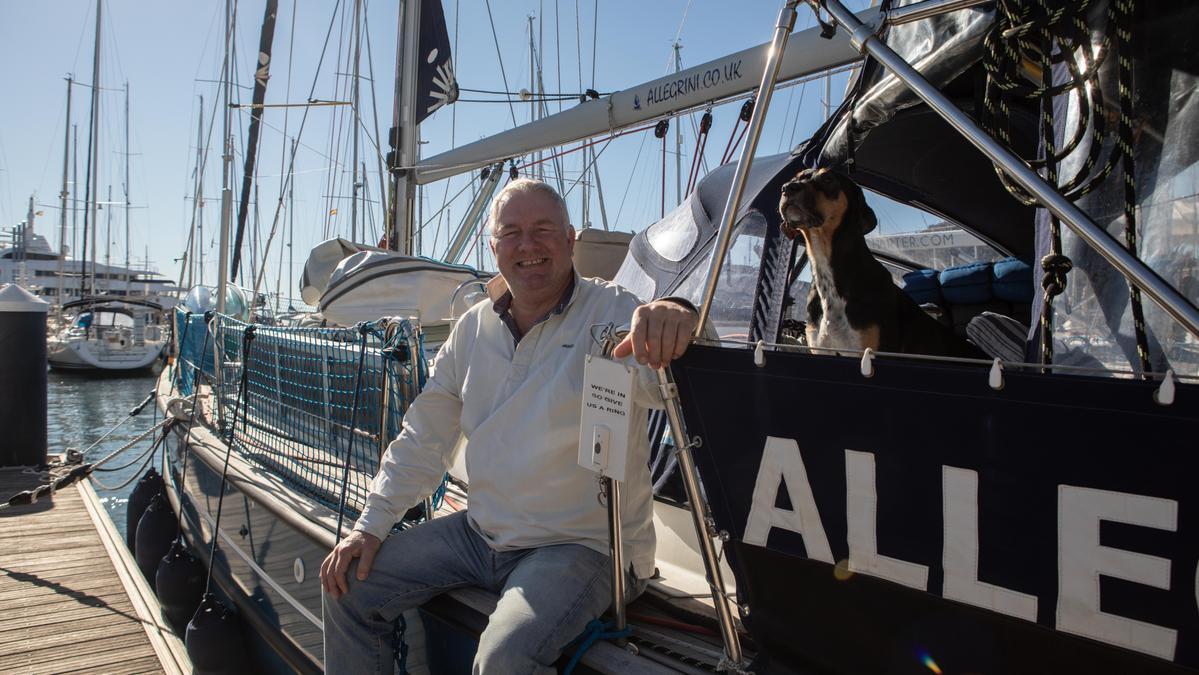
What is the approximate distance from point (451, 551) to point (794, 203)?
1.68 metres

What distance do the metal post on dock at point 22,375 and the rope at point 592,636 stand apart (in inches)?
318

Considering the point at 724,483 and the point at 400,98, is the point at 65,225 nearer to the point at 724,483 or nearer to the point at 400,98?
the point at 400,98

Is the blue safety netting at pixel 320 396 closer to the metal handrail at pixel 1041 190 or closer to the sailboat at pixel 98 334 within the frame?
the metal handrail at pixel 1041 190

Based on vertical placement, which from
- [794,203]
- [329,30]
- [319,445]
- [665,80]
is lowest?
[319,445]

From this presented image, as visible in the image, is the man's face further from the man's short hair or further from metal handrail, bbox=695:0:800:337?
metal handrail, bbox=695:0:800:337

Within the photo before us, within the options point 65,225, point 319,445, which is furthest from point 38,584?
point 65,225

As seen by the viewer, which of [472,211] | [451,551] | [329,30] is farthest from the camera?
[329,30]

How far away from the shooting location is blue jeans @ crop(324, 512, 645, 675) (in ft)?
6.56

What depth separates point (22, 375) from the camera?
781 cm

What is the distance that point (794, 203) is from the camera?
260 cm

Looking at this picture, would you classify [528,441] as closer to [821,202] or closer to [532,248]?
[532,248]

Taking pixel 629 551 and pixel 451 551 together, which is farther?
pixel 451 551

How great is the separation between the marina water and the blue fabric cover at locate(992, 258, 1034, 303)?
372 inches

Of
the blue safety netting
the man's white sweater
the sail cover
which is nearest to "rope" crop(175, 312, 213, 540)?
the blue safety netting
